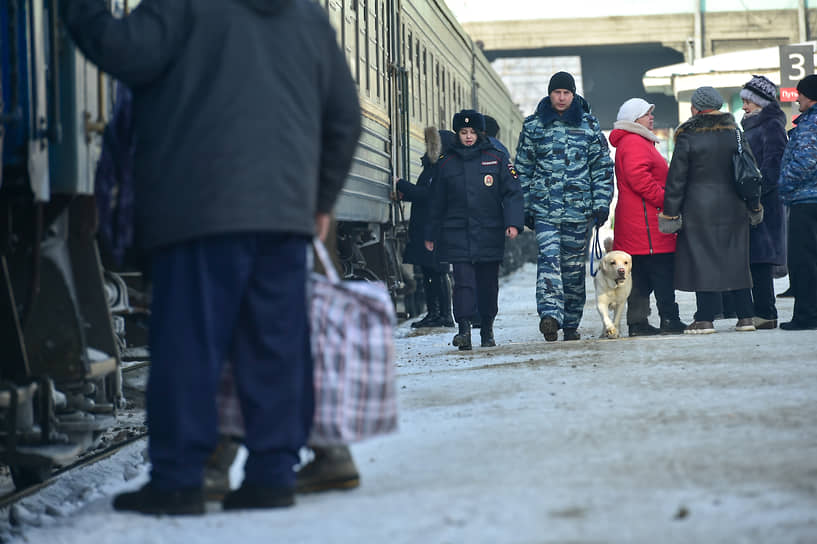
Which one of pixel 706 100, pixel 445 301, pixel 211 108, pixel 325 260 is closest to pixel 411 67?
pixel 445 301

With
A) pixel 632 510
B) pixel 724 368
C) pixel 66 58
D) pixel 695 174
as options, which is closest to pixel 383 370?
pixel 632 510

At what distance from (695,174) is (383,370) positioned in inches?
217

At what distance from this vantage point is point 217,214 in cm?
347

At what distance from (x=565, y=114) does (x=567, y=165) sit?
0.36m

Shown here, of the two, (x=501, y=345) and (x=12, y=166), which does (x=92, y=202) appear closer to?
(x=12, y=166)

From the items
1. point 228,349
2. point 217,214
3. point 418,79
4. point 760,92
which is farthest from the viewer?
point 418,79

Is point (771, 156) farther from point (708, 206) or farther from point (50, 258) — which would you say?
point (50, 258)

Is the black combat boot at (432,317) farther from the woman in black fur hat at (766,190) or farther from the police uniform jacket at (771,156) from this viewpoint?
the police uniform jacket at (771,156)

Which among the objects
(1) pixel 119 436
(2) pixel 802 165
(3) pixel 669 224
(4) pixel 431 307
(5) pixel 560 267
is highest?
(2) pixel 802 165

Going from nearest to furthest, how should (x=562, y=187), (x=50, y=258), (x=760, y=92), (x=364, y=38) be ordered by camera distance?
(x=50, y=258) → (x=562, y=187) → (x=760, y=92) → (x=364, y=38)

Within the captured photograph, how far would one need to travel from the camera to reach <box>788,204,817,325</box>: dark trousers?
28.2ft

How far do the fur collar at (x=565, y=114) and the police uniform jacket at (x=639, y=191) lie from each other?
18.8 inches

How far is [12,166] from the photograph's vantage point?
4.55m

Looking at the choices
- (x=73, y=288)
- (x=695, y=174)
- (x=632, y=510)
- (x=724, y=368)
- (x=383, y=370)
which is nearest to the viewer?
(x=632, y=510)
